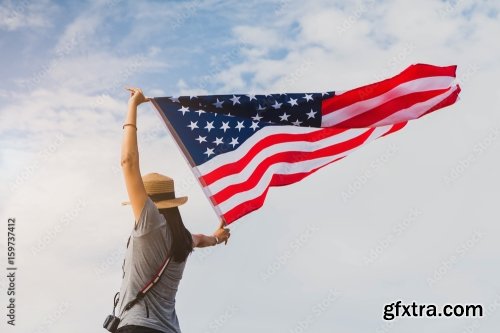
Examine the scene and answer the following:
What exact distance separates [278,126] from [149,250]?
342 cm

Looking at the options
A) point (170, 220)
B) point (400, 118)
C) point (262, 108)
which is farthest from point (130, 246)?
A: point (400, 118)

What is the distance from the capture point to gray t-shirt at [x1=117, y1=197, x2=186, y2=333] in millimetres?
5090

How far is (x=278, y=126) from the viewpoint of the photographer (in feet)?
26.9

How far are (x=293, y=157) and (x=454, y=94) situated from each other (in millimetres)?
2355

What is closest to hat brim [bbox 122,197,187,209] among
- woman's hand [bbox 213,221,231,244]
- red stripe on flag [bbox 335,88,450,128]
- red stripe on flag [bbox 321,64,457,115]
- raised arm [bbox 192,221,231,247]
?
raised arm [bbox 192,221,231,247]

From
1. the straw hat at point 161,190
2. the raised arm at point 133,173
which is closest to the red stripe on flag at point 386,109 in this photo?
the straw hat at point 161,190

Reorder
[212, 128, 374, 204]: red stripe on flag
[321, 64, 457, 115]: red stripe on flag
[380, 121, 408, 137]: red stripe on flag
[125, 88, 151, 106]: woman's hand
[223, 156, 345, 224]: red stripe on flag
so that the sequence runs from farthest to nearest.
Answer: [380, 121, 408, 137]: red stripe on flag < [321, 64, 457, 115]: red stripe on flag < [212, 128, 374, 204]: red stripe on flag < [223, 156, 345, 224]: red stripe on flag < [125, 88, 151, 106]: woman's hand

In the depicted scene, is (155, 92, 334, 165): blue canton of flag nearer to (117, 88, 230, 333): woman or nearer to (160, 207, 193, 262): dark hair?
(117, 88, 230, 333): woman

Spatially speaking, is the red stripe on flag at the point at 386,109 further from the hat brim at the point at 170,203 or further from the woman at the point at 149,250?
the woman at the point at 149,250

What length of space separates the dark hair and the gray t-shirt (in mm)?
46

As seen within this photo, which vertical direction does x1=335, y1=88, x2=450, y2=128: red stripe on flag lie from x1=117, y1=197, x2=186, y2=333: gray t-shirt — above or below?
above

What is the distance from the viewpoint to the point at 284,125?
8.24m

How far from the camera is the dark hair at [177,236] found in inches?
208

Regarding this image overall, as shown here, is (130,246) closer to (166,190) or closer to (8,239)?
(166,190)
